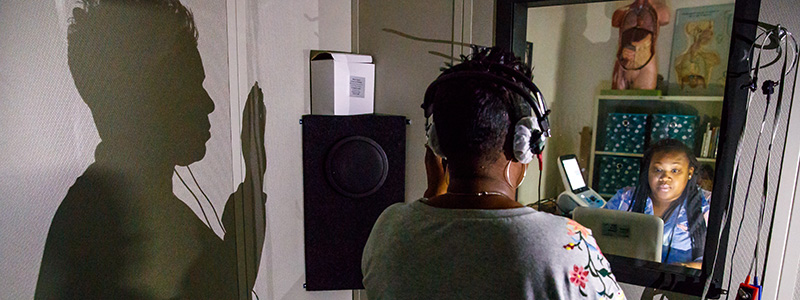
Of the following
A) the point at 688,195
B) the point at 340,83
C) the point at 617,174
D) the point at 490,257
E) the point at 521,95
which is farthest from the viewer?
the point at 340,83

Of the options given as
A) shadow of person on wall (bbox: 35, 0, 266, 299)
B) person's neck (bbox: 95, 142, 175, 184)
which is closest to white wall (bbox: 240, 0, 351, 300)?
shadow of person on wall (bbox: 35, 0, 266, 299)

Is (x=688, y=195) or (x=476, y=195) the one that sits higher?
(x=476, y=195)

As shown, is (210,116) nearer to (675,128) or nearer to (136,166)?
(136,166)

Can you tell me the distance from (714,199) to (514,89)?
0.87 meters

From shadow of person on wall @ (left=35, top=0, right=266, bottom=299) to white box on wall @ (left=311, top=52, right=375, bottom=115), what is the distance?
0.93 ft

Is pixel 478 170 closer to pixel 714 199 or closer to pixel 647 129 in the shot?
pixel 714 199

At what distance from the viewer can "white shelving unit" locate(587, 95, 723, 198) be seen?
1367 millimetres

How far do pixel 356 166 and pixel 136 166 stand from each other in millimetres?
722

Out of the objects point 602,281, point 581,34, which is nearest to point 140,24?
point 602,281

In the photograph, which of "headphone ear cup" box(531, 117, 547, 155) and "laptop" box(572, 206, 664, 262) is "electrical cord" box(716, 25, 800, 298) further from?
"headphone ear cup" box(531, 117, 547, 155)

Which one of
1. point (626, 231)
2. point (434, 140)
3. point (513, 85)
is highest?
point (513, 85)

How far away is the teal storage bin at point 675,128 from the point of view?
1.41m

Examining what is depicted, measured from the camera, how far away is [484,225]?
2.29 ft

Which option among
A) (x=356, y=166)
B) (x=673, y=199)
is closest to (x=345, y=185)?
(x=356, y=166)
